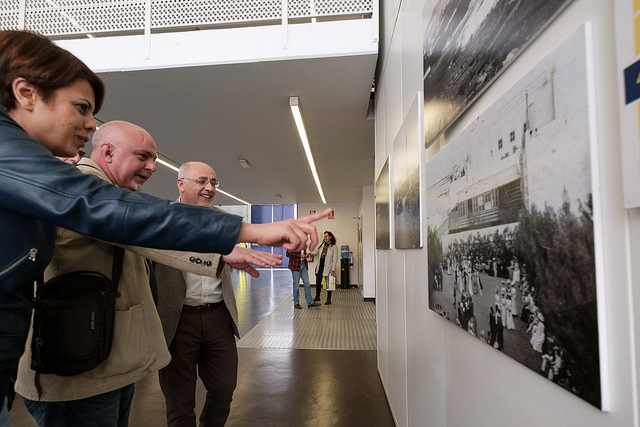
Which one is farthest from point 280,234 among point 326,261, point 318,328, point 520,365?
point 326,261

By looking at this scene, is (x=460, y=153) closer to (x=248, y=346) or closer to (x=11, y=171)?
(x=11, y=171)

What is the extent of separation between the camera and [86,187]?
69 centimetres

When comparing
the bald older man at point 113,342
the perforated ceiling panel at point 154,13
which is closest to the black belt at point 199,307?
the bald older man at point 113,342

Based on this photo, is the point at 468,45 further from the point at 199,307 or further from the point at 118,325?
the point at 199,307

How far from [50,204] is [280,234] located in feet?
1.48

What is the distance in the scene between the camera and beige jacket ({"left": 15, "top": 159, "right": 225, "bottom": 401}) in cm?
107

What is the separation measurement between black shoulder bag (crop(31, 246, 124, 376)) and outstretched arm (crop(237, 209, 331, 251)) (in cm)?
65

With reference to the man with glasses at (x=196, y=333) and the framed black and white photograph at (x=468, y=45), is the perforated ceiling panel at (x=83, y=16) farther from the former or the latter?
the framed black and white photograph at (x=468, y=45)

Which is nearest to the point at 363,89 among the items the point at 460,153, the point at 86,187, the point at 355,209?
the point at 460,153

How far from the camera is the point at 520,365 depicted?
0.82m

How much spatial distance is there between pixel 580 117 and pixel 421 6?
4.84 feet

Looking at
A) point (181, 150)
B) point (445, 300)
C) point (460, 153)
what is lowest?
point (445, 300)

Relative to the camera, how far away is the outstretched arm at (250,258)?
1109mm

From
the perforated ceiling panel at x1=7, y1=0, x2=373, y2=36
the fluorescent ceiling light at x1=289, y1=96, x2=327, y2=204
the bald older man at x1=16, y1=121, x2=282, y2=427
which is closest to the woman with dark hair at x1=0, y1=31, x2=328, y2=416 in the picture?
the bald older man at x1=16, y1=121, x2=282, y2=427
